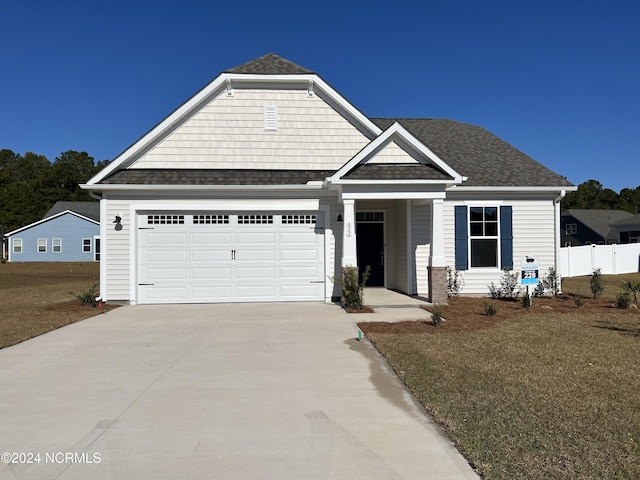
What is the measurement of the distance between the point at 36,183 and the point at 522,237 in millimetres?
77377

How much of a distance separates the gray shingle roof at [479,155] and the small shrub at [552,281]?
2.69 m

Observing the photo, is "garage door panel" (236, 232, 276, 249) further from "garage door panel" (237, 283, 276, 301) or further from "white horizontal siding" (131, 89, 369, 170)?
"white horizontal siding" (131, 89, 369, 170)

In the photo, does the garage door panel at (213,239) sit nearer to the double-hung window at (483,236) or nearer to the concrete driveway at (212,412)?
the concrete driveway at (212,412)

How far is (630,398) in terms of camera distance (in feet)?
16.7

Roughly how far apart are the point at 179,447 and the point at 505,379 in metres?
3.89

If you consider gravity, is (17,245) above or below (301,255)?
above

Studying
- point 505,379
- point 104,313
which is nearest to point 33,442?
point 505,379

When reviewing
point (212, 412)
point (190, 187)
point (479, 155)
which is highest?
point (479, 155)

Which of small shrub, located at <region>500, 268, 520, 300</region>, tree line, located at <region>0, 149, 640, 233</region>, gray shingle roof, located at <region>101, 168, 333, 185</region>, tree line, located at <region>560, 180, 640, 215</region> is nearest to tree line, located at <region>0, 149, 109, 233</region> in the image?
tree line, located at <region>0, 149, 640, 233</region>

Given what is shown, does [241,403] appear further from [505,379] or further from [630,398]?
[630,398]

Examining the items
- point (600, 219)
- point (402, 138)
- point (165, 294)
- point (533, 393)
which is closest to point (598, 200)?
point (600, 219)

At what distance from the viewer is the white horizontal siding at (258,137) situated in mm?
13695

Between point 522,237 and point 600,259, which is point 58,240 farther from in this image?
point 600,259

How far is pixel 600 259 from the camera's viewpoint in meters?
26.5
